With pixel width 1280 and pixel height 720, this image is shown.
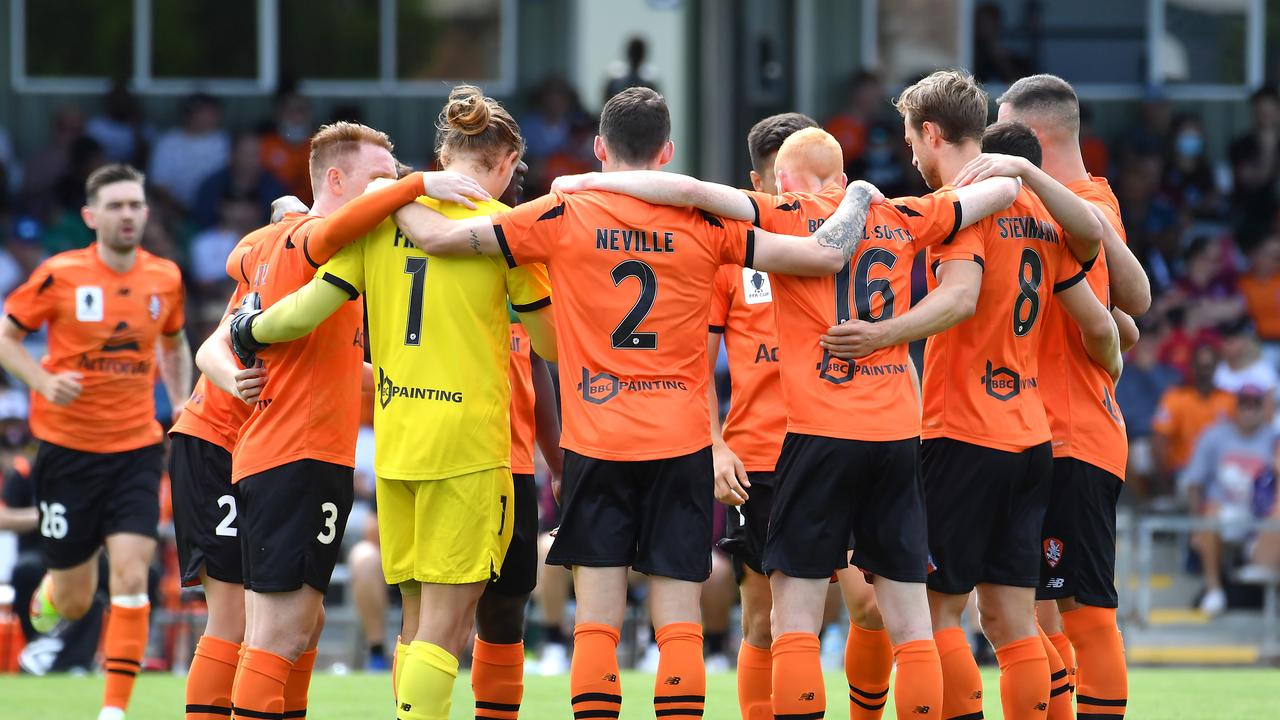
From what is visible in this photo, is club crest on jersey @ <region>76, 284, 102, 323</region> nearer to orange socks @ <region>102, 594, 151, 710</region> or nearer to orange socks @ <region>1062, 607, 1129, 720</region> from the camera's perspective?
orange socks @ <region>102, 594, 151, 710</region>

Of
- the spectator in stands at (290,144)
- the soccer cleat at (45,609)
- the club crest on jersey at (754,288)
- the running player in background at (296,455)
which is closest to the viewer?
the running player in background at (296,455)

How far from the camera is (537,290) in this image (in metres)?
5.79

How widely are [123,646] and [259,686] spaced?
2.72m

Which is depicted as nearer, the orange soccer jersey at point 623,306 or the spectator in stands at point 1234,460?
the orange soccer jersey at point 623,306

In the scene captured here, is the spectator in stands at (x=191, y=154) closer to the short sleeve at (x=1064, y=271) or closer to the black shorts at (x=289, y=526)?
the black shorts at (x=289, y=526)

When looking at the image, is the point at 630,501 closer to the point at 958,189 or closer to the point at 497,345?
the point at 497,345

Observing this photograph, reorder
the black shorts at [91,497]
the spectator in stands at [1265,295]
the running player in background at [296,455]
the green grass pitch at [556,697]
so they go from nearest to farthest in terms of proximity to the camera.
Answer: the running player in background at [296,455]
the green grass pitch at [556,697]
the black shorts at [91,497]
the spectator in stands at [1265,295]

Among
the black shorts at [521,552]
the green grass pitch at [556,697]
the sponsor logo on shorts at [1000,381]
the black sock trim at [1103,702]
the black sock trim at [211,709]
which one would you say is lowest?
the green grass pitch at [556,697]

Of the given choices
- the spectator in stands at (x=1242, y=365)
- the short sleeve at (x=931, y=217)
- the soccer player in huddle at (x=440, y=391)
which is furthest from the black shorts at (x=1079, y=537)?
the spectator in stands at (x=1242, y=365)

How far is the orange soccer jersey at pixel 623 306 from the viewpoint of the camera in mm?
5559

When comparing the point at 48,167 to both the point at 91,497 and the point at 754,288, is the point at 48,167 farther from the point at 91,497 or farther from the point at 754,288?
the point at 754,288

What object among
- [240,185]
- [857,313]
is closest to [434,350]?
[857,313]

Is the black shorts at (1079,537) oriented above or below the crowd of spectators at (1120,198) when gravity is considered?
below

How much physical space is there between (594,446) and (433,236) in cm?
91
